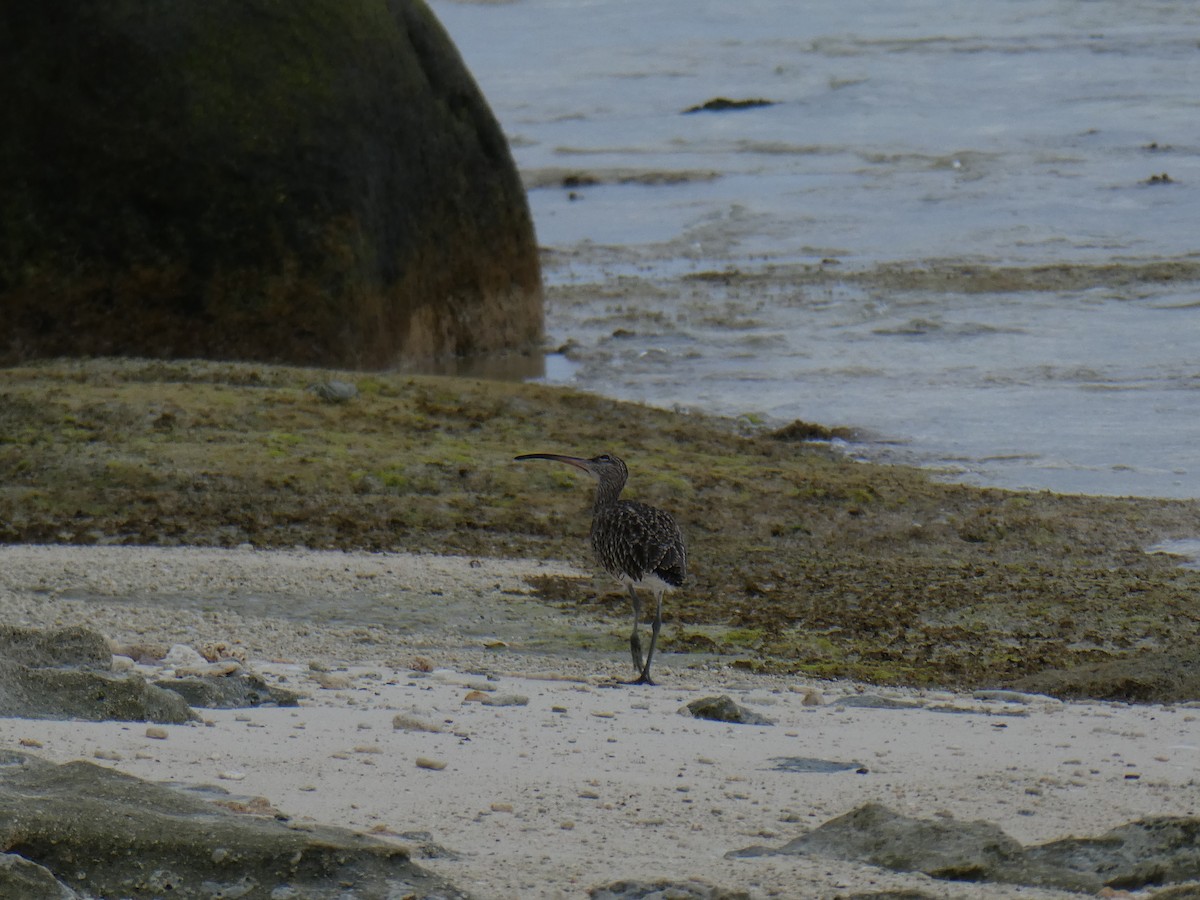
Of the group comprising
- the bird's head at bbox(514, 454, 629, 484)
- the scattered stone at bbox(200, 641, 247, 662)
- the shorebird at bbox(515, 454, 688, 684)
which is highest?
the bird's head at bbox(514, 454, 629, 484)

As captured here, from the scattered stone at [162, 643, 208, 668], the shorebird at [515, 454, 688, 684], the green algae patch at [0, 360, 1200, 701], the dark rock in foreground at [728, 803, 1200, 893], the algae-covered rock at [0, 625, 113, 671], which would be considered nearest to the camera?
the dark rock in foreground at [728, 803, 1200, 893]

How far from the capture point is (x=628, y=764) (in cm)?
526

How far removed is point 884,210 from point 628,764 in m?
17.9

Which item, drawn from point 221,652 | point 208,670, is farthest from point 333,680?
point 221,652

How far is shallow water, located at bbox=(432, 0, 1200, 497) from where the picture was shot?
1394 cm

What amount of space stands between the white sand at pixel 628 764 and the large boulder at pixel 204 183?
6174 mm

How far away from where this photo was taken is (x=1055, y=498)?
35.9ft

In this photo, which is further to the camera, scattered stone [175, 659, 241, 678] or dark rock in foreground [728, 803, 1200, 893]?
scattered stone [175, 659, 241, 678]

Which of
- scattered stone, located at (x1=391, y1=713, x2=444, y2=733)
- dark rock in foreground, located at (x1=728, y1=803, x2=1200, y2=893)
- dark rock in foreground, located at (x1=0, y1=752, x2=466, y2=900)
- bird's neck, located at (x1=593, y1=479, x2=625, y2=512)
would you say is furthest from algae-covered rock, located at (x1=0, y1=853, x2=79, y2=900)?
bird's neck, located at (x1=593, y1=479, x2=625, y2=512)

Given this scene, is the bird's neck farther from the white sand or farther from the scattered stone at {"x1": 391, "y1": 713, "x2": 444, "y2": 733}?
the scattered stone at {"x1": 391, "y1": 713, "x2": 444, "y2": 733}

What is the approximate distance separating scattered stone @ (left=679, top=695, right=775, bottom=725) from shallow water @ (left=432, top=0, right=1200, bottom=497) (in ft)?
19.4

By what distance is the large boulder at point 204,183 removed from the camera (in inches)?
510

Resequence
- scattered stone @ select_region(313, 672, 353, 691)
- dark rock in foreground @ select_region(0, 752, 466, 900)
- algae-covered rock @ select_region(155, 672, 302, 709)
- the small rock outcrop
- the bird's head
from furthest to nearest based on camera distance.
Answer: the bird's head < scattered stone @ select_region(313, 672, 353, 691) < algae-covered rock @ select_region(155, 672, 302, 709) < the small rock outcrop < dark rock in foreground @ select_region(0, 752, 466, 900)

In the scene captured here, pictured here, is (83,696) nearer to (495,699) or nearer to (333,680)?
(333,680)
